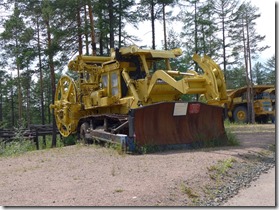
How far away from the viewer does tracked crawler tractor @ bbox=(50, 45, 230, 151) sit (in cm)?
998

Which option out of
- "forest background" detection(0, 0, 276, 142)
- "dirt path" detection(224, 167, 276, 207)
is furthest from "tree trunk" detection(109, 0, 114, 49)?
"dirt path" detection(224, 167, 276, 207)

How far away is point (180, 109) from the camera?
10.4m

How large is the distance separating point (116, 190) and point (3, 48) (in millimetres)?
29309

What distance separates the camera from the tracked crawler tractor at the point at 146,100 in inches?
393

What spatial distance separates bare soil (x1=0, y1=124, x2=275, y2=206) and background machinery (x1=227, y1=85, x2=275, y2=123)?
49.5ft

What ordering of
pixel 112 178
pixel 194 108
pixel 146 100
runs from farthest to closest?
pixel 146 100 < pixel 194 108 < pixel 112 178

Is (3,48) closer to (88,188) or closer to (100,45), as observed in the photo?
(100,45)

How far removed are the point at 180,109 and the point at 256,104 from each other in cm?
1562

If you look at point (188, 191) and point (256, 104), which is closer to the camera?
point (188, 191)

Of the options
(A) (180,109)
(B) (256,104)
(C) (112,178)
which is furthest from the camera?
(B) (256,104)

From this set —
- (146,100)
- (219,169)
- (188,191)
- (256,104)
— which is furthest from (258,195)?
(256,104)

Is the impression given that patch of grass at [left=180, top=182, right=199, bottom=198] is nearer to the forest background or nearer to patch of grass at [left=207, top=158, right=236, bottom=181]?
patch of grass at [left=207, top=158, right=236, bottom=181]

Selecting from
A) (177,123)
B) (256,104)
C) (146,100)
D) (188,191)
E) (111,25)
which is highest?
(111,25)

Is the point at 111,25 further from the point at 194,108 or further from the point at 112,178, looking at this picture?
the point at 112,178
